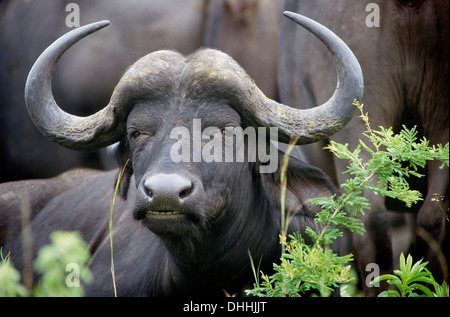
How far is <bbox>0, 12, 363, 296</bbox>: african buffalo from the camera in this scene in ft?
13.1

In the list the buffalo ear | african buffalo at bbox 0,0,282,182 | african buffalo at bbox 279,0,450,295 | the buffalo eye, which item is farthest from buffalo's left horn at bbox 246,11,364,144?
african buffalo at bbox 0,0,282,182

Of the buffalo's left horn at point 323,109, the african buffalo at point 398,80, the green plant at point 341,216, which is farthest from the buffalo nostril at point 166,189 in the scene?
the african buffalo at point 398,80

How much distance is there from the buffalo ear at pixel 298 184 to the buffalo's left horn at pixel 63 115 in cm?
98

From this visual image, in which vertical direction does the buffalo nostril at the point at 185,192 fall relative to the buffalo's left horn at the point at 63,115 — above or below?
below

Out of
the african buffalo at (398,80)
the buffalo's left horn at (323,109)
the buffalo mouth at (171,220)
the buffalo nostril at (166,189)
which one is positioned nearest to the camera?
the buffalo nostril at (166,189)

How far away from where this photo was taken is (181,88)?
14.1ft

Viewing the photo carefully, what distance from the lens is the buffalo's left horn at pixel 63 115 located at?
14.8ft

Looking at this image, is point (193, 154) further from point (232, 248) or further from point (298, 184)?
point (298, 184)

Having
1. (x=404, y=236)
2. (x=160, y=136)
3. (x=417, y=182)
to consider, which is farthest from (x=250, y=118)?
(x=404, y=236)

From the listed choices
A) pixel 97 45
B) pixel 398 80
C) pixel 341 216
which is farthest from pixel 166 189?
pixel 97 45

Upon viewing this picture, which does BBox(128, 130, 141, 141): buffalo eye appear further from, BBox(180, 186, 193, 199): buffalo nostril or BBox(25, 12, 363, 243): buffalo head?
BBox(180, 186, 193, 199): buffalo nostril

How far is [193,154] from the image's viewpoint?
4039mm

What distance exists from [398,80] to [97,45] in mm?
3918

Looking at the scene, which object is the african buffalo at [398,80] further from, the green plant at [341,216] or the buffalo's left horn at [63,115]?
the buffalo's left horn at [63,115]
